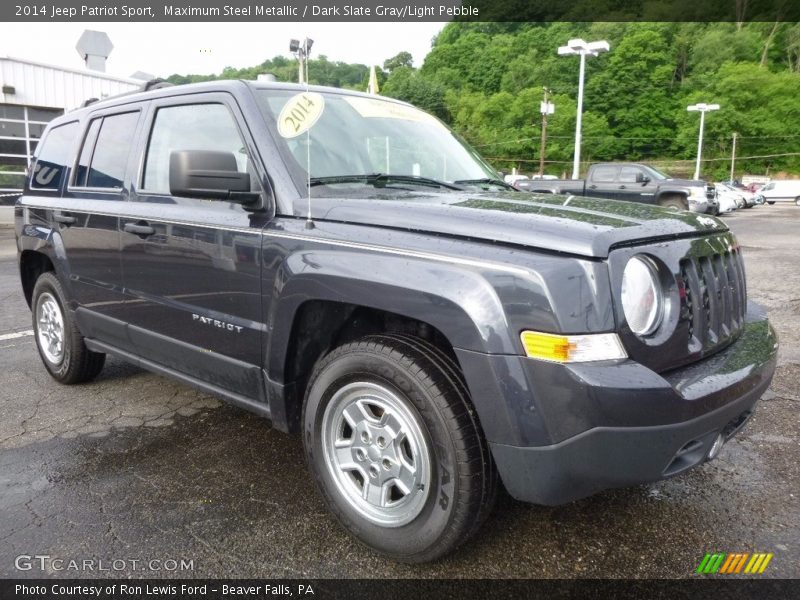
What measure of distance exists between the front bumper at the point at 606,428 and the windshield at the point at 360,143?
1.41 m

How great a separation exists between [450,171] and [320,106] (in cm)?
105

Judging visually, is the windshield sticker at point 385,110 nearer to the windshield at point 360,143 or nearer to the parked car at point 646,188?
the windshield at point 360,143

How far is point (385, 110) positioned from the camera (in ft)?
11.4

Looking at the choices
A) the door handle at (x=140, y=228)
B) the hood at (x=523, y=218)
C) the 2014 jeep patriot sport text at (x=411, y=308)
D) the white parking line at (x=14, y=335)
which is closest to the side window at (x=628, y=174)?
the 2014 jeep patriot sport text at (x=411, y=308)

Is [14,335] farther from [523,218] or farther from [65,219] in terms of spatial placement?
[523,218]

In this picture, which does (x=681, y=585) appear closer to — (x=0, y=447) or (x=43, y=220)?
(x=0, y=447)

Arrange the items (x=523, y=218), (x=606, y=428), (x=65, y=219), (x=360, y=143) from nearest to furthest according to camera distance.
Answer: (x=606, y=428) < (x=523, y=218) < (x=360, y=143) < (x=65, y=219)

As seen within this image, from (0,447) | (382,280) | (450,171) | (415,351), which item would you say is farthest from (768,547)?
(0,447)

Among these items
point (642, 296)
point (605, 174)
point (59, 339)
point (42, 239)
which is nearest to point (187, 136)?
point (42, 239)

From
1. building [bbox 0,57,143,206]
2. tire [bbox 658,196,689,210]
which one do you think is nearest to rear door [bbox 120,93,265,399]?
tire [bbox 658,196,689,210]

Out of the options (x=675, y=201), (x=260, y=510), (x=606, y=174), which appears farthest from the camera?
(x=606, y=174)

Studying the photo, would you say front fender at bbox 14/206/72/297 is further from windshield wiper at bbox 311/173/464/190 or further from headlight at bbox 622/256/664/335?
headlight at bbox 622/256/664/335

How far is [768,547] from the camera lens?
2.43 metres

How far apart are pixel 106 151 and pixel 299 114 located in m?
1.85
